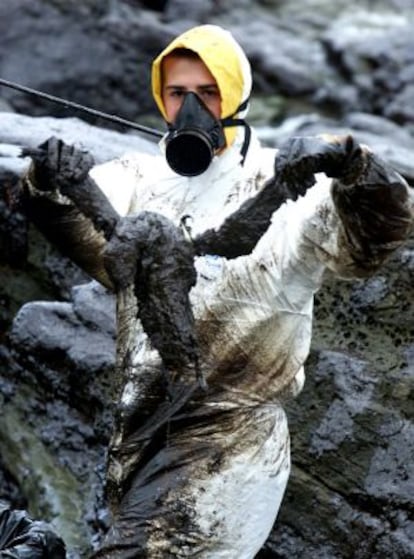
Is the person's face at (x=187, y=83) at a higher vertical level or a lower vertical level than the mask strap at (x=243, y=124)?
higher

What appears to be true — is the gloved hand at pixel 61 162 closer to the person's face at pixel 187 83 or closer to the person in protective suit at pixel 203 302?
the person in protective suit at pixel 203 302

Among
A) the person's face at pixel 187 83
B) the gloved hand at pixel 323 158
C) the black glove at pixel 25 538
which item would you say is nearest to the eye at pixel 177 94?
the person's face at pixel 187 83

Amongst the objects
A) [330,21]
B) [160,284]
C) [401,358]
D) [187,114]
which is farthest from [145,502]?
[330,21]

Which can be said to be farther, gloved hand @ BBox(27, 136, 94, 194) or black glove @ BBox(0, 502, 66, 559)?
black glove @ BBox(0, 502, 66, 559)

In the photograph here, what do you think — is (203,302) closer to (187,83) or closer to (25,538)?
(187,83)

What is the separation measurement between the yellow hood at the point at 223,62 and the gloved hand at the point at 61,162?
1.25 feet

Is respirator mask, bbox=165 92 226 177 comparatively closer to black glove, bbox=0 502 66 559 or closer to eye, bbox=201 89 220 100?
eye, bbox=201 89 220 100

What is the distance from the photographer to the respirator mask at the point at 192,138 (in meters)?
4.31

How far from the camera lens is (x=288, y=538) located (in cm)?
580

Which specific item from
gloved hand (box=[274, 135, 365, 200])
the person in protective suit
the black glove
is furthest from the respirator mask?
the black glove

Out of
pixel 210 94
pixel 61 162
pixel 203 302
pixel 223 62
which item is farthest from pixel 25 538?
pixel 223 62

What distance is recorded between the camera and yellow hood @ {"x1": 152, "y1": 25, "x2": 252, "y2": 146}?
4.35 meters

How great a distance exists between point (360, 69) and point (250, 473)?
50.8 ft

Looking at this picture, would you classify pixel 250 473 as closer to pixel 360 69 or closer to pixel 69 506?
pixel 69 506
